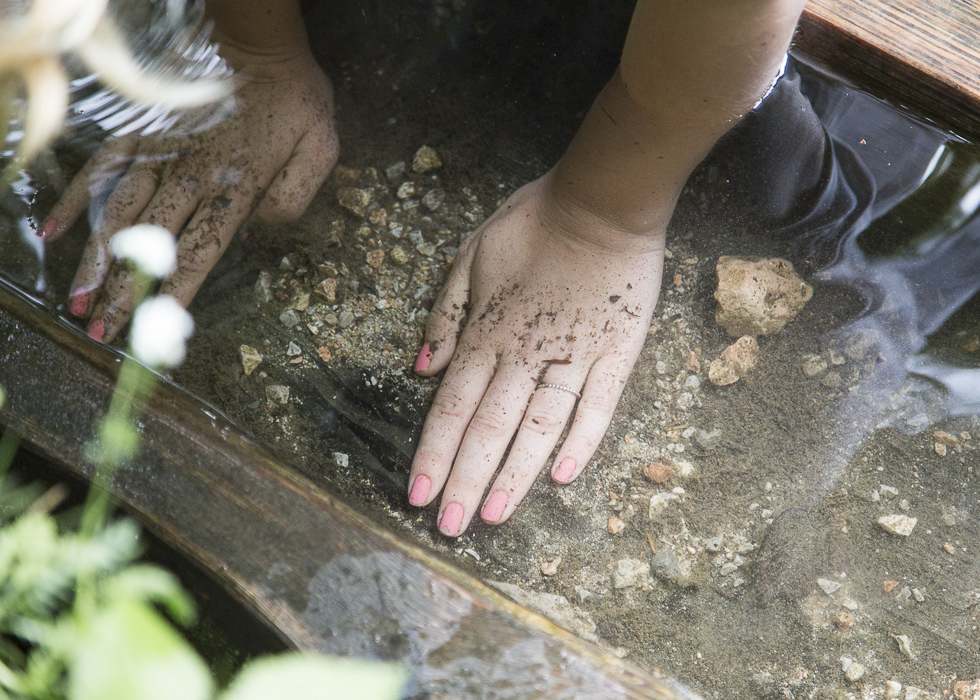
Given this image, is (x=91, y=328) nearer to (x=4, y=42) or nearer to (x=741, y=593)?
(x=4, y=42)

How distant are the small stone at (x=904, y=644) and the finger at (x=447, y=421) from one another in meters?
0.95

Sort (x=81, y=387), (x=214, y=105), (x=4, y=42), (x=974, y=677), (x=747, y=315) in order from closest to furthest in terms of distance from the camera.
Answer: (x=81, y=387)
(x=974, y=677)
(x=4, y=42)
(x=747, y=315)
(x=214, y=105)

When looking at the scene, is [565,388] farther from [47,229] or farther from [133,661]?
[47,229]

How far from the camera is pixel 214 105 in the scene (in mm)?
1547

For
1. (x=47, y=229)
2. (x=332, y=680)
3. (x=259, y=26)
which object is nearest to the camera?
(x=332, y=680)

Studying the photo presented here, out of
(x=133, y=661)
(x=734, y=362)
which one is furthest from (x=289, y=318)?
(x=734, y=362)

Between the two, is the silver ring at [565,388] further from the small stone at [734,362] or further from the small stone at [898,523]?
the small stone at [898,523]

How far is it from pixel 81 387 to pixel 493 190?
1.00 meters

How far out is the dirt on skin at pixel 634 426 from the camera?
4.03 ft

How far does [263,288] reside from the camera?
1443 mm

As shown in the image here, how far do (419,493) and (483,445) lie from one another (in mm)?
168

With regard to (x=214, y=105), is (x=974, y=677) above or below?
below

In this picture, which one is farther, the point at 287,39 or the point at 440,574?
the point at 287,39

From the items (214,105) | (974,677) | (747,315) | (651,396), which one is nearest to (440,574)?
(651,396)
